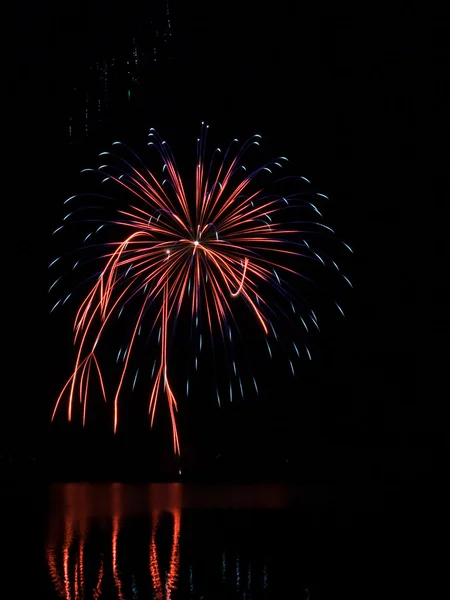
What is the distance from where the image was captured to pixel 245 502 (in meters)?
16.9

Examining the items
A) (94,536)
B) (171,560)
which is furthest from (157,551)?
(94,536)

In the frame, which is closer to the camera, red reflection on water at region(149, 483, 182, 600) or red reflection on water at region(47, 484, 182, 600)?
red reflection on water at region(149, 483, 182, 600)

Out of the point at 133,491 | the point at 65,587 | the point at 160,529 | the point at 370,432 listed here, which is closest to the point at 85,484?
the point at 133,491

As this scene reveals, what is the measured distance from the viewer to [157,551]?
35.5ft

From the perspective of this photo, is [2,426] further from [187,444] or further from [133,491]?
[133,491]

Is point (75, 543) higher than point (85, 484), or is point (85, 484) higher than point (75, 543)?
point (85, 484)

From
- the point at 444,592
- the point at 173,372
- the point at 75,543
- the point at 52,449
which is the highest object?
the point at 173,372

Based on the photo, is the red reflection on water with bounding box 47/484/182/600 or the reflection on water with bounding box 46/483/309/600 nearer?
the reflection on water with bounding box 46/483/309/600

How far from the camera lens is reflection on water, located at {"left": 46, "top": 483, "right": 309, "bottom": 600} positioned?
858cm

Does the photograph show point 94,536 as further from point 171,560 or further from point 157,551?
point 171,560

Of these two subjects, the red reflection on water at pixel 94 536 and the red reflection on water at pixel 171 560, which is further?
the red reflection on water at pixel 94 536

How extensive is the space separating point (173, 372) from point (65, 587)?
2796 centimetres

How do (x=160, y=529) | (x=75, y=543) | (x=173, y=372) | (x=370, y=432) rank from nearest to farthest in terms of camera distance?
(x=75, y=543)
(x=160, y=529)
(x=370, y=432)
(x=173, y=372)

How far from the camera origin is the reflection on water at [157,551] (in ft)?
28.1
